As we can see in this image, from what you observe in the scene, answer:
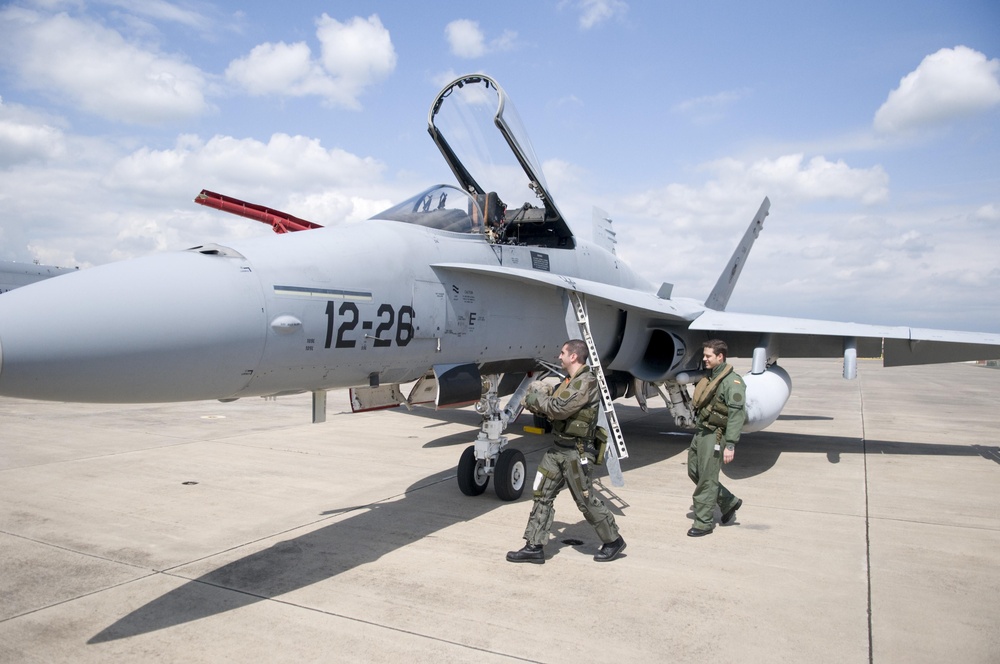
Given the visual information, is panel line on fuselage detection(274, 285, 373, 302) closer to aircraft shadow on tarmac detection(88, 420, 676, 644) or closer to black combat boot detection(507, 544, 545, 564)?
aircraft shadow on tarmac detection(88, 420, 676, 644)

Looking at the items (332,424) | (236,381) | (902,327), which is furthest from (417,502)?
(902,327)

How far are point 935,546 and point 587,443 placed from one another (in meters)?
2.92

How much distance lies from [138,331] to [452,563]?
2560mm

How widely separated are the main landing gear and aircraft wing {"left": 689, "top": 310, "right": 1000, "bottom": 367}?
3424 millimetres

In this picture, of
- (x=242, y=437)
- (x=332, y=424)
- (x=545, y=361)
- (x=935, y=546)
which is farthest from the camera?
(x=332, y=424)

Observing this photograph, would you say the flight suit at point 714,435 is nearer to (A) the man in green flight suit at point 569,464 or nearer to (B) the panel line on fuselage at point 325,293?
(A) the man in green flight suit at point 569,464

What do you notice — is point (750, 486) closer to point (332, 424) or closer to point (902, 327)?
point (902, 327)

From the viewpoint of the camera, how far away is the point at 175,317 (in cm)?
350

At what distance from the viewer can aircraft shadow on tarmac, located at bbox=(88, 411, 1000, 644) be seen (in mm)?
3861

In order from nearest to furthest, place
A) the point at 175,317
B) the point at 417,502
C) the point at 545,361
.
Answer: the point at 175,317, the point at 417,502, the point at 545,361

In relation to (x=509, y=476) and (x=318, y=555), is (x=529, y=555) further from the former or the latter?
(x=509, y=476)

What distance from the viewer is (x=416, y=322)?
516cm

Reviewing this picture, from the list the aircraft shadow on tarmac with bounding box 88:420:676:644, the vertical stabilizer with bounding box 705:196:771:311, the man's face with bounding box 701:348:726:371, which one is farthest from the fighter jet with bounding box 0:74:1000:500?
the vertical stabilizer with bounding box 705:196:771:311

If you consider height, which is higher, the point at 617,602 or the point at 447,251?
the point at 447,251
